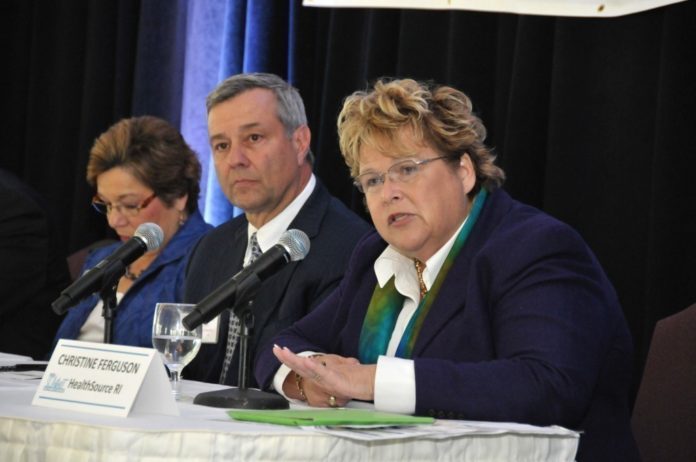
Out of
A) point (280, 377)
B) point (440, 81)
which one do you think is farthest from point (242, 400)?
point (440, 81)

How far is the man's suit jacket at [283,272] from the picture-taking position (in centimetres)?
312

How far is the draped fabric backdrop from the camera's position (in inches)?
120

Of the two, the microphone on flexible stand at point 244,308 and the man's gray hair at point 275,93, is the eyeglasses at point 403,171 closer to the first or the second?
the microphone on flexible stand at point 244,308

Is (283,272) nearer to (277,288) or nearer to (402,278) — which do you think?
(277,288)

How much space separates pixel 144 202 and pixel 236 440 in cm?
258

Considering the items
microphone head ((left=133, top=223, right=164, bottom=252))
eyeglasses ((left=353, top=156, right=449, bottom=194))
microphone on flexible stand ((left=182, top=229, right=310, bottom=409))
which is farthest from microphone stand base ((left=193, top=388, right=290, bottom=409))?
eyeglasses ((left=353, top=156, right=449, bottom=194))

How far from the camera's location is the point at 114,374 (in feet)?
5.78

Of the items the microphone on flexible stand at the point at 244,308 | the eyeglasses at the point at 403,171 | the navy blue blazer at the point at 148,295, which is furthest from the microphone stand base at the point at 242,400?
the navy blue blazer at the point at 148,295

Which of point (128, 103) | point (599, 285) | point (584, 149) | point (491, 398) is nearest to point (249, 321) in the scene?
point (491, 398)

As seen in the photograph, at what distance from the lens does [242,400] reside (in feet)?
6.41

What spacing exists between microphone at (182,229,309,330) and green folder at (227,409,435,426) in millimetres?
256

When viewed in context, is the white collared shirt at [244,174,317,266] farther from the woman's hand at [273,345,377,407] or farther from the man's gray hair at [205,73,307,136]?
the woman's hand at [273,345,377,407]

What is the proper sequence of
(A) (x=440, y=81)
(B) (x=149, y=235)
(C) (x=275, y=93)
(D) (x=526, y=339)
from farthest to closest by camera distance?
(A) (x=440, y=81), (C) (x=275, y=93), (B) (x=149, y=235), (D) (x=526, y=339)

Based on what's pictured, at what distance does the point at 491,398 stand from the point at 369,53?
7.38ft
